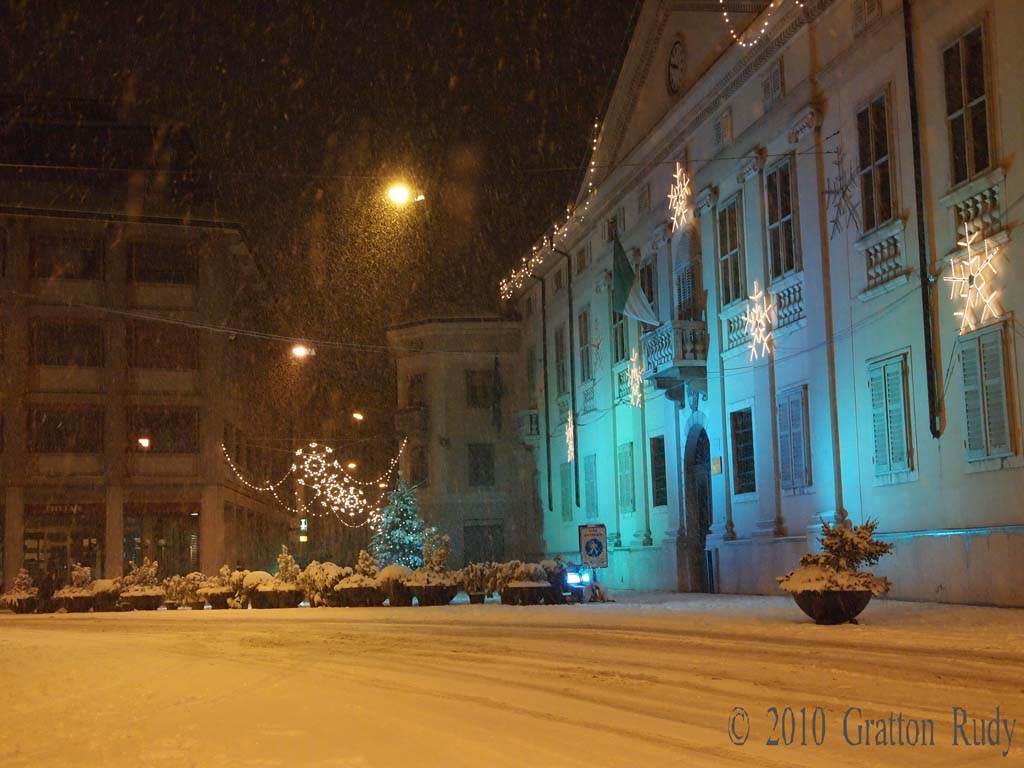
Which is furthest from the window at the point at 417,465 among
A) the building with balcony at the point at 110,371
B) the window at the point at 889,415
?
the window at the point at 889,415

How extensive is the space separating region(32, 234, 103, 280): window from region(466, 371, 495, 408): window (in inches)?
582

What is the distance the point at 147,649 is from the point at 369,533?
55827 millimetres

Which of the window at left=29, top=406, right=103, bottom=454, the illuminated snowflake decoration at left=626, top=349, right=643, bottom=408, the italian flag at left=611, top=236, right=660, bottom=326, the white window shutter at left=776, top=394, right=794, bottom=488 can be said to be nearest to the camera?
the white window shutter at left=776, top=394, right=794, bottom=488

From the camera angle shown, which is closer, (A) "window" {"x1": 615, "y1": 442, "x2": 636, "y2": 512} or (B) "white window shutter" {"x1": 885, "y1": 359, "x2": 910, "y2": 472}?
(B) "white window shutter" {"x1": 885, "y1": 359, "x2": 910, "y2": 472}

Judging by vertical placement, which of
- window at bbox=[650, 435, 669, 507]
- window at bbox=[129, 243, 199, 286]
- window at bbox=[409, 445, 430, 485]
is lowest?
window at bbox=[650, 435, 669, 507]

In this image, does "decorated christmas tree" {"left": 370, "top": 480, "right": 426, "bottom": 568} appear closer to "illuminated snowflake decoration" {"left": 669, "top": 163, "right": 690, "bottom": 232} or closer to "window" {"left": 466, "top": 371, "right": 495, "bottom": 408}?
"window" {"left": 466, "top": 371, "right": 495, "bottom": 408}

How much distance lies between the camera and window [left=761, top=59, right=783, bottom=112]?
80.5 feet

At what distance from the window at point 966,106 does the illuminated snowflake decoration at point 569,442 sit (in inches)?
902

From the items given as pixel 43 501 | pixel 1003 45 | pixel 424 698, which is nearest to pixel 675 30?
pixel 1003 45

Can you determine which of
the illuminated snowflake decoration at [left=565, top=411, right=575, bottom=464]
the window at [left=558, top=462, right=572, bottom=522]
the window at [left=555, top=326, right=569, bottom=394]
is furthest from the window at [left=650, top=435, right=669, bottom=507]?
the window at [left=555, top=326, right=569, bottom=394]

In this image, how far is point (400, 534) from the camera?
45000 millimetres

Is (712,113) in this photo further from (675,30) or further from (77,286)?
(77,286)

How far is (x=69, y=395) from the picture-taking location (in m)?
43.0

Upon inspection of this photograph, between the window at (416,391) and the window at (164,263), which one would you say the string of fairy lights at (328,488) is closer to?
the window at (416,391)
